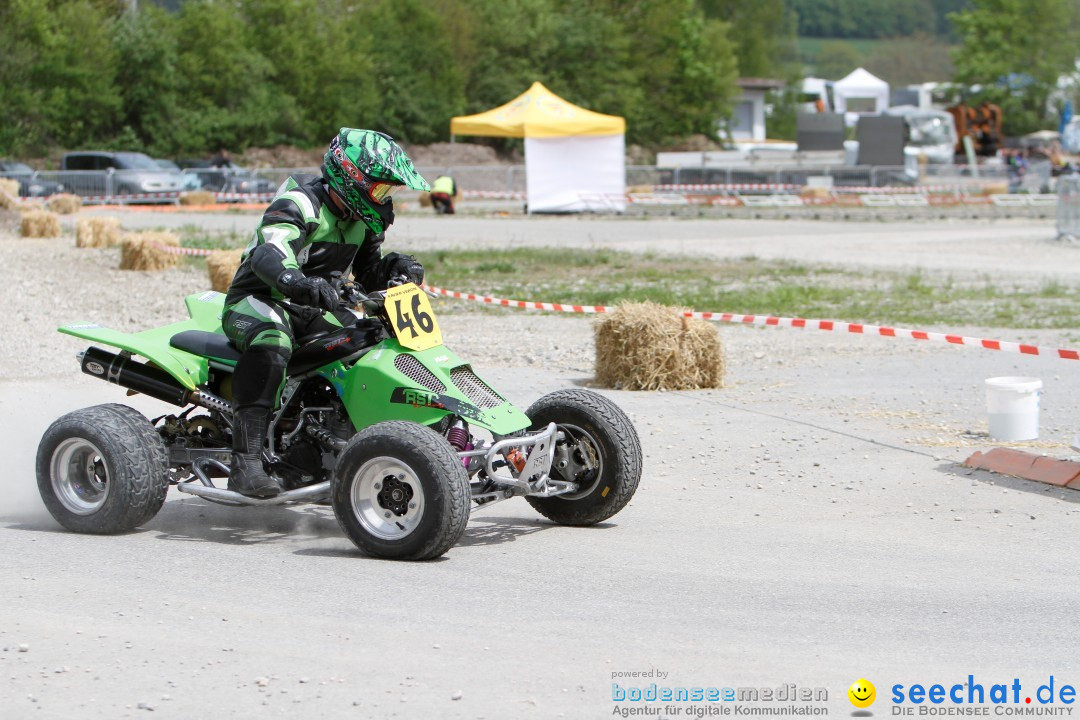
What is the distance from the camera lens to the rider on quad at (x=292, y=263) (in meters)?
6.62

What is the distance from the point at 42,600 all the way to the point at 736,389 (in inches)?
275

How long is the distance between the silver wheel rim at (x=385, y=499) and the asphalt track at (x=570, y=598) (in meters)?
0.18

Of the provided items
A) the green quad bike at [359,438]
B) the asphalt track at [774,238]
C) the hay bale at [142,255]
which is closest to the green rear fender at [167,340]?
the green quad bike at [359,438]

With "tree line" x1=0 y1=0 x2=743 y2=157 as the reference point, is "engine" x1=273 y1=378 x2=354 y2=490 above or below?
below

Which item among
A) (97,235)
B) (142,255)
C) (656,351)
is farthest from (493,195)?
(656,351)

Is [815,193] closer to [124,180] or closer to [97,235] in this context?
[124,180]

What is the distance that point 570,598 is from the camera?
19.2 feet

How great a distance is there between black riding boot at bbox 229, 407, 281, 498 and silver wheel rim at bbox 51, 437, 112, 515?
71cm

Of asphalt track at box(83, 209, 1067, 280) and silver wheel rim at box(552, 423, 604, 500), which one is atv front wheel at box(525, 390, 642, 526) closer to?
silver wheel rim at box(552, 423, 604, 500)

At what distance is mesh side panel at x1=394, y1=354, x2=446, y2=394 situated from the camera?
6.68 m

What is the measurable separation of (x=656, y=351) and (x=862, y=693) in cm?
687

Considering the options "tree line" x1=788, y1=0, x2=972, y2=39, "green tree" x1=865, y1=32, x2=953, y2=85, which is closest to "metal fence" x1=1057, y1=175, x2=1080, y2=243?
"green tree" x1=865, y1=32, x2=953, y2=85

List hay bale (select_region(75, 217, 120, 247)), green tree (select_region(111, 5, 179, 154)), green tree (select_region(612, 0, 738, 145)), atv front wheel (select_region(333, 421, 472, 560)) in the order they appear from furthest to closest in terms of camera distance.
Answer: green tree (select_region(612, 0, 738, 145)), green tree (select_region(111, 5, 179, 154)), hay bale (select_region(75, 217, 120, 247)), atv front wheel (select_region(333, 421, 472, 560))

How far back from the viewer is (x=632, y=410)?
10633 millimetres
